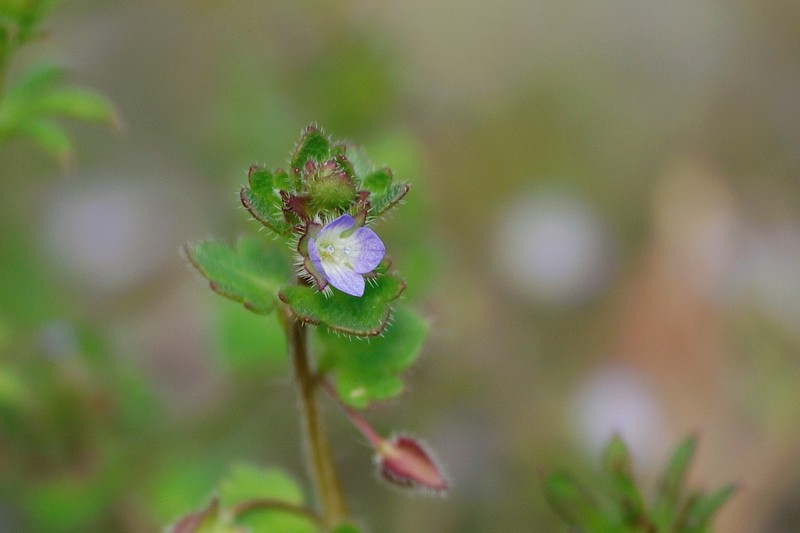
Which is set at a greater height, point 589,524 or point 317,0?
point 317,0

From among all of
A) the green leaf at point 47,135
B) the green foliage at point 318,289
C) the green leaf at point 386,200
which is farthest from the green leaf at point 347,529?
the green leaf at point 47,135

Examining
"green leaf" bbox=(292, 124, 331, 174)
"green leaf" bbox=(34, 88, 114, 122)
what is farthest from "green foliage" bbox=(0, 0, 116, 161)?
"green leaf" bbox=(292, 124, 331, 174)

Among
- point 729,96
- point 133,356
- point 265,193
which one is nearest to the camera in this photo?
point 265,193

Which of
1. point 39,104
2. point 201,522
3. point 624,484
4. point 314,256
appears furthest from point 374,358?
point 39,104

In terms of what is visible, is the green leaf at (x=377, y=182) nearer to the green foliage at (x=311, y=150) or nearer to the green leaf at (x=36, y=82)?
the green foliage at (x=311, y=150)

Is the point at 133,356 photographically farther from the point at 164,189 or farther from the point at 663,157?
the point at 663,157

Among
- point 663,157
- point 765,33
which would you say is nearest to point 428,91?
point 663,157
